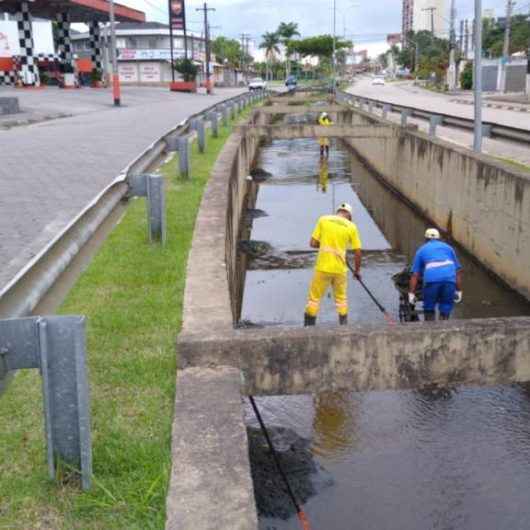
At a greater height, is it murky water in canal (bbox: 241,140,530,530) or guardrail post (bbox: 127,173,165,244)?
guardrail post (bbox: 127,173,165,244)

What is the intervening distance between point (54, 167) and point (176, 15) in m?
50.8

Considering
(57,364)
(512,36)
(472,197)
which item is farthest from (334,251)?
(512,36)

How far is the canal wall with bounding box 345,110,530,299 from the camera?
12.5 meters

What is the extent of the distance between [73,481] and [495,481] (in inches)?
169

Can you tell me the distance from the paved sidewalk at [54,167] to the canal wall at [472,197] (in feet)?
23.2

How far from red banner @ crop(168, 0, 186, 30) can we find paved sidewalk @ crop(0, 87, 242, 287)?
34.3m

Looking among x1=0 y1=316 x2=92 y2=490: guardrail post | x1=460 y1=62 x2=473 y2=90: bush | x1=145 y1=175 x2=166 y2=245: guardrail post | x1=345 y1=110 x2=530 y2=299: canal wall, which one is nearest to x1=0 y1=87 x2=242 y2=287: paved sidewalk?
x1=145 y1=175 x2=166 y2=245: guardrail post

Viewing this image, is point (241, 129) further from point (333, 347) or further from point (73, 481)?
point (73, 481)

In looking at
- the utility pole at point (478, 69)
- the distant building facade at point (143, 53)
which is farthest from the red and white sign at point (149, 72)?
the utility pole at point (478, 69)

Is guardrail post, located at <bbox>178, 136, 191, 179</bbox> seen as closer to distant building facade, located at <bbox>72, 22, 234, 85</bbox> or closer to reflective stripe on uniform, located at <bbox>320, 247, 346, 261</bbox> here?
reflective stripe on uniform, located at <bbox>320, 247, 346, 261</bbox>

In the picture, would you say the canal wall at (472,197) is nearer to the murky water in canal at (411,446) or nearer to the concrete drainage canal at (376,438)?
the murky water in canal at (411,446)

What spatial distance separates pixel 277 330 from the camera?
5137 mm

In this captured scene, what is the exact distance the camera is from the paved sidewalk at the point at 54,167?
8.01 meters

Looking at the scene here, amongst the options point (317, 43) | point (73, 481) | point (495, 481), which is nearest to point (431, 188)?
point (495, 481)
